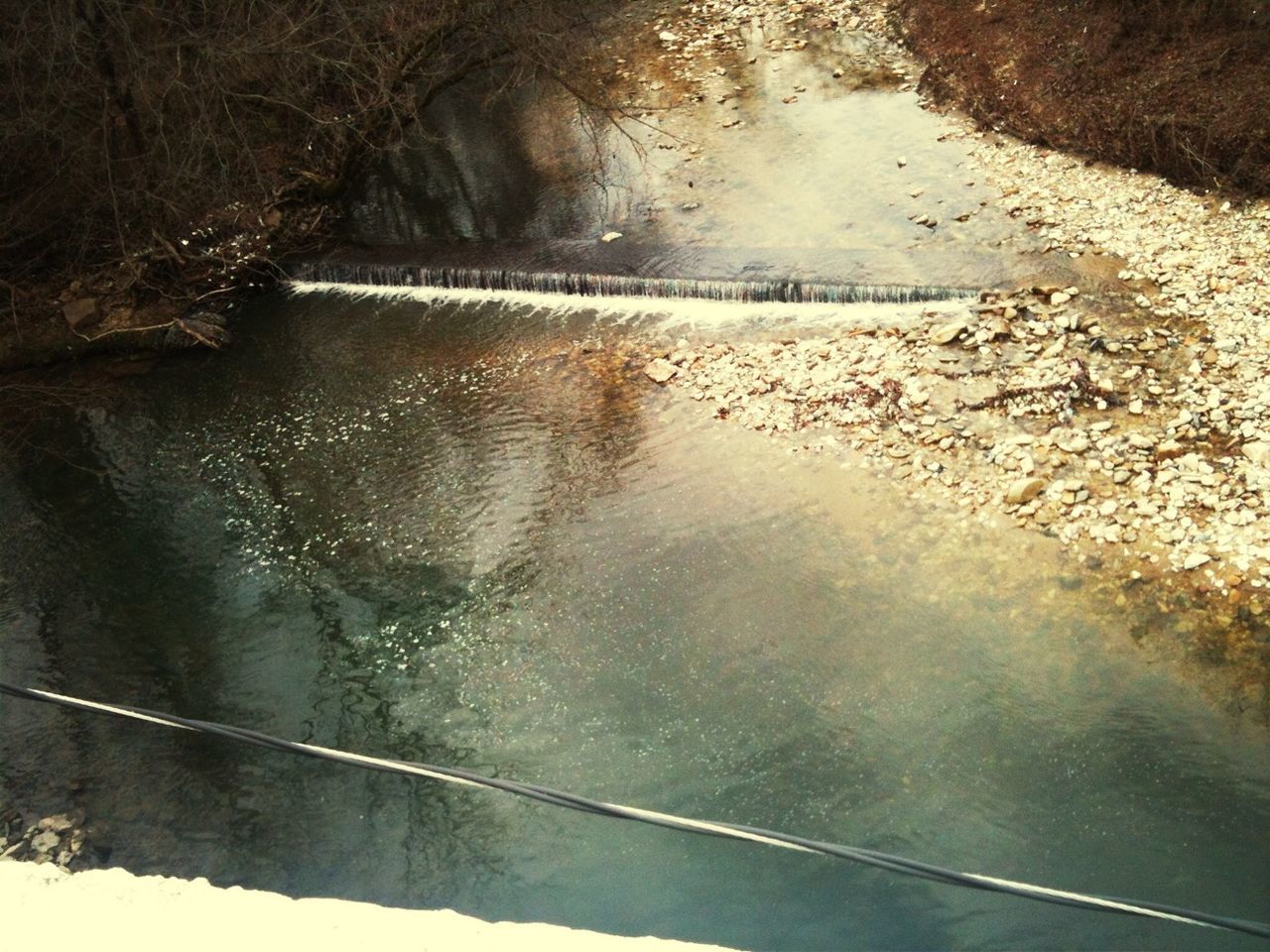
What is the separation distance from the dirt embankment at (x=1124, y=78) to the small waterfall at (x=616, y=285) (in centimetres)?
300

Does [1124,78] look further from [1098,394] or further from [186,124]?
[186,124]

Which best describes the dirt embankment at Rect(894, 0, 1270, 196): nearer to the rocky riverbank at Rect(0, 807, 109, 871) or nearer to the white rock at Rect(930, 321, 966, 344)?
the white rock at Rect(930, 321, 966, 344)

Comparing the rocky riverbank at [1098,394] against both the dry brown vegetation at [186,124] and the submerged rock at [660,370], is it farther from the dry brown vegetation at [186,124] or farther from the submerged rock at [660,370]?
the dry brown vegetation at [186,124]

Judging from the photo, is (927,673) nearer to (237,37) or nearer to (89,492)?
(89,492)

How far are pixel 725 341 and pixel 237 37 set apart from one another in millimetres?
5844

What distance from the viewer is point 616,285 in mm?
10234

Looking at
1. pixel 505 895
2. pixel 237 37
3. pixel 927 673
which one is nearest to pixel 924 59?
pixel 237 37

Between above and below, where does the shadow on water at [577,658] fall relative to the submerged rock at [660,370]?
below

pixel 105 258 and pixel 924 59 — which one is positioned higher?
pixel 924 59

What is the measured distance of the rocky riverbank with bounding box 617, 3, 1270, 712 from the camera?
21.5ft

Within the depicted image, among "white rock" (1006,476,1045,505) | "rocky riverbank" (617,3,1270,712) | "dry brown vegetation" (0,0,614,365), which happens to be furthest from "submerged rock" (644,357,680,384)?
"dry brown vegetation" (0,0,614,365)

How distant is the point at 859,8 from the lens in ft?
48.9

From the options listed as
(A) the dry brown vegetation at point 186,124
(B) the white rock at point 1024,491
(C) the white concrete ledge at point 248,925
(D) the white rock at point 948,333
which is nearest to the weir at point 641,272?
(D) the white rock at point 948,333

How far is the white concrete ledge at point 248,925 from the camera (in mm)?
3332
